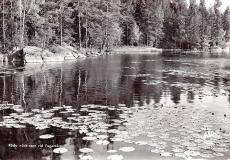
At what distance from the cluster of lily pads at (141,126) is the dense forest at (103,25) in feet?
119

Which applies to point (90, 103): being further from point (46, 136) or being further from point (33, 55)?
point (33, 55)

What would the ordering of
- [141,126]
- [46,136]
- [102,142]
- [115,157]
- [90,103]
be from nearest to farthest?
1. [115,157]
2. [102,142]
3. [46,136]
4. [141,126]
5. [90,103]

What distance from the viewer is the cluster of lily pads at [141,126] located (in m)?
8.66

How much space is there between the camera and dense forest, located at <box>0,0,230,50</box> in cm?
5116

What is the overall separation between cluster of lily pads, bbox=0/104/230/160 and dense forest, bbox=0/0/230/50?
36.4 m

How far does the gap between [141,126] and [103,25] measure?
67.8 metres

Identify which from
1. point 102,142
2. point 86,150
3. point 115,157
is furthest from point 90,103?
point 115,157

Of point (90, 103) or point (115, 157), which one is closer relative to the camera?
point (115, 157)

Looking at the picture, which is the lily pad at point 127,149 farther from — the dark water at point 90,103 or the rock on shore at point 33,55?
the rock on shore at point 33,55

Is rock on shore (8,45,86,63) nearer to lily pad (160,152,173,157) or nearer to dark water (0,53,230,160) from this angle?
dark water (0,53,230,160)

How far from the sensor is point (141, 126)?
10.9 metres

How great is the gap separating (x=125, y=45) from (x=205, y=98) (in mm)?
86468

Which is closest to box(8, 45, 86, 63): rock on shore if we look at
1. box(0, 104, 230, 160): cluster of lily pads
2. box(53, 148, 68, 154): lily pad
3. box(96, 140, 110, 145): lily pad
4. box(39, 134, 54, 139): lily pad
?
box(0, 104, 230, 160): cluster of lily pads

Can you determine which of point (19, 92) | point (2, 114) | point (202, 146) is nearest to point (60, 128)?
point (2, 114)
